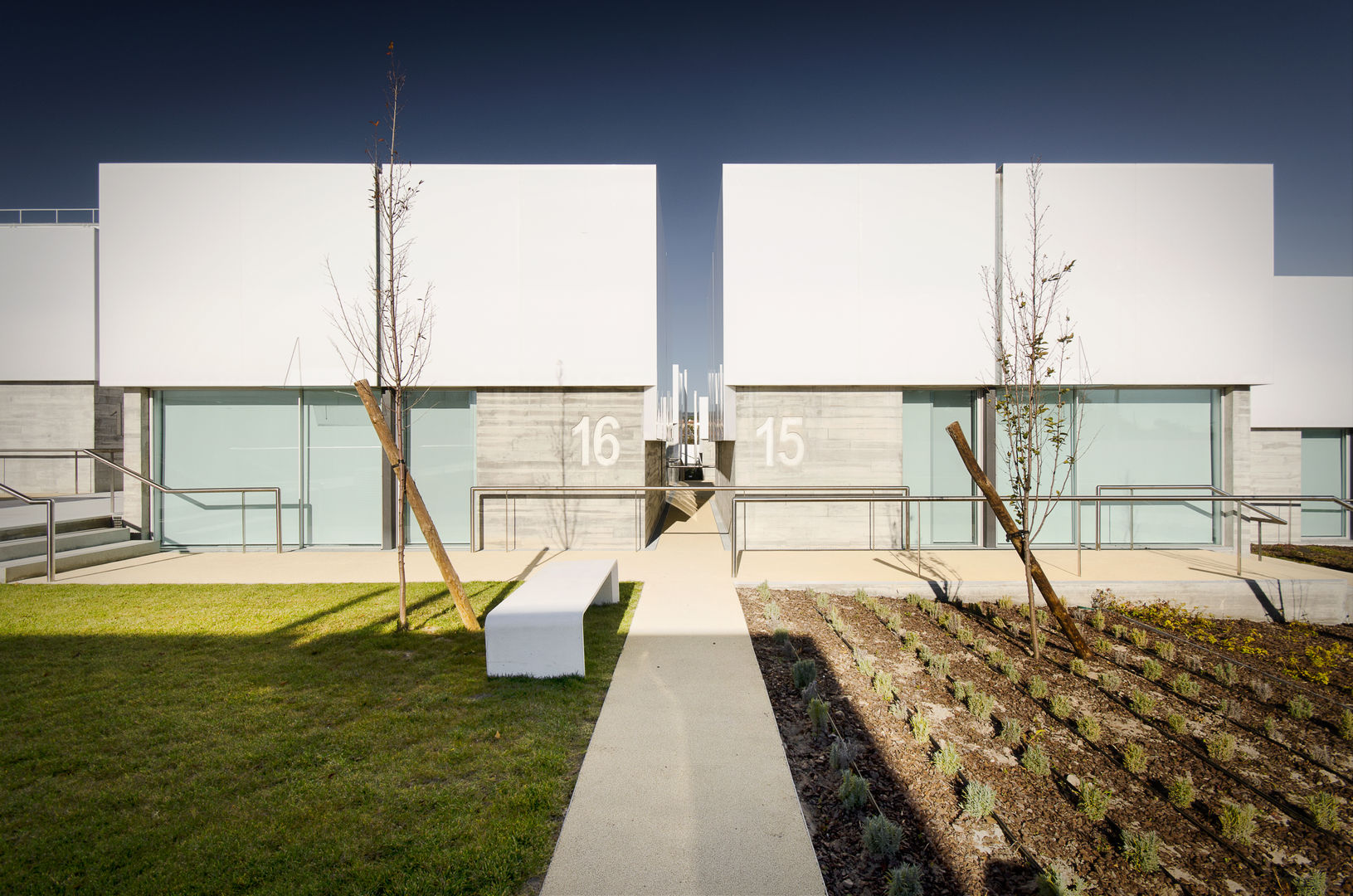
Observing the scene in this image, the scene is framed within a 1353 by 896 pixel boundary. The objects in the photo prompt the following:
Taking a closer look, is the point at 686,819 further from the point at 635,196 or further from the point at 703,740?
the point at 635,196

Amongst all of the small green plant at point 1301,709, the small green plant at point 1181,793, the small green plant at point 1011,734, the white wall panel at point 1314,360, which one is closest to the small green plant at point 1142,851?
the small green plant at point 1181,793

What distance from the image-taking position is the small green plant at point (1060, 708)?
14.5 ft

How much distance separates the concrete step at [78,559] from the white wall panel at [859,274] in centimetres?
965

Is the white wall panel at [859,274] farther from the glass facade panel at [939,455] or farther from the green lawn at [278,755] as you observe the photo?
the green lawn at [278,755]

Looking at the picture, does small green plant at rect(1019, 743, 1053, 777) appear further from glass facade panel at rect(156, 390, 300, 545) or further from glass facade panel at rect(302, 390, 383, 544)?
glass facade panel at rect(156, 390, 300, 545)

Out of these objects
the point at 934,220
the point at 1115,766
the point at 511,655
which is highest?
the point at 934,220

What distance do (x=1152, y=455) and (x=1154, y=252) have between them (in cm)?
334

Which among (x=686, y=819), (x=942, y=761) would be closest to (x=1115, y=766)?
(x=942, y=761)

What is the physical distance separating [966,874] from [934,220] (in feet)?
31.1

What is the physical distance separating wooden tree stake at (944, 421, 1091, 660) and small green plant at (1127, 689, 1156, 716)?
0.93m

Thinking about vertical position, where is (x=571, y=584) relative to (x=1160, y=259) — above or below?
below

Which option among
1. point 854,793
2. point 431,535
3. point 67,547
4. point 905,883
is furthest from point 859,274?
point 67,547

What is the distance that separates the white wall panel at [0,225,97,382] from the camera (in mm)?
13125

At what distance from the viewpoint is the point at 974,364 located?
391 inches
